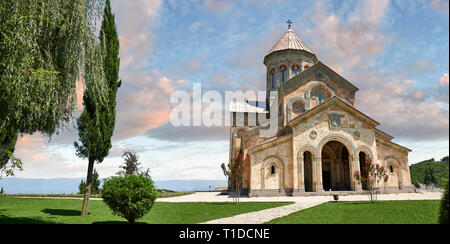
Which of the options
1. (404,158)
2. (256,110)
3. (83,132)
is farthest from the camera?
(256,110)

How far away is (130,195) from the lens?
28.5 feet

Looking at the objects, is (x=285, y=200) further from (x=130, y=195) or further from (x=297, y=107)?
(x=130, y=195)

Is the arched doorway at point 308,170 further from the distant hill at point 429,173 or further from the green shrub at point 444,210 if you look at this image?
the green shrub at point 444,210

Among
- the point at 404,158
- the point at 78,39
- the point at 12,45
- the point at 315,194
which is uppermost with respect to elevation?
the point at 78,39

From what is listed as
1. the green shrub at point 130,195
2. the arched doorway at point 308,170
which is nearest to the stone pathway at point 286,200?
the green shrub at point 130,195

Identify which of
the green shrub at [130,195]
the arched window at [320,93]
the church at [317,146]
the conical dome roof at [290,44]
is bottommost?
the green shrub at [130,195]

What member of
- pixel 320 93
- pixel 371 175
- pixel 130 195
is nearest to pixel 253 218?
pixel 130 195

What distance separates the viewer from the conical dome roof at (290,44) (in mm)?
30234

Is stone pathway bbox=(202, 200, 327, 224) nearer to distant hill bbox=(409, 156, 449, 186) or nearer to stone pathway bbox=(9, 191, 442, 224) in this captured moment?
stone pathway bbox=(9, 191, 442, 224)

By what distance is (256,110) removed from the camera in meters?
30.6

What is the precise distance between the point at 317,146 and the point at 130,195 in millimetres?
15526
